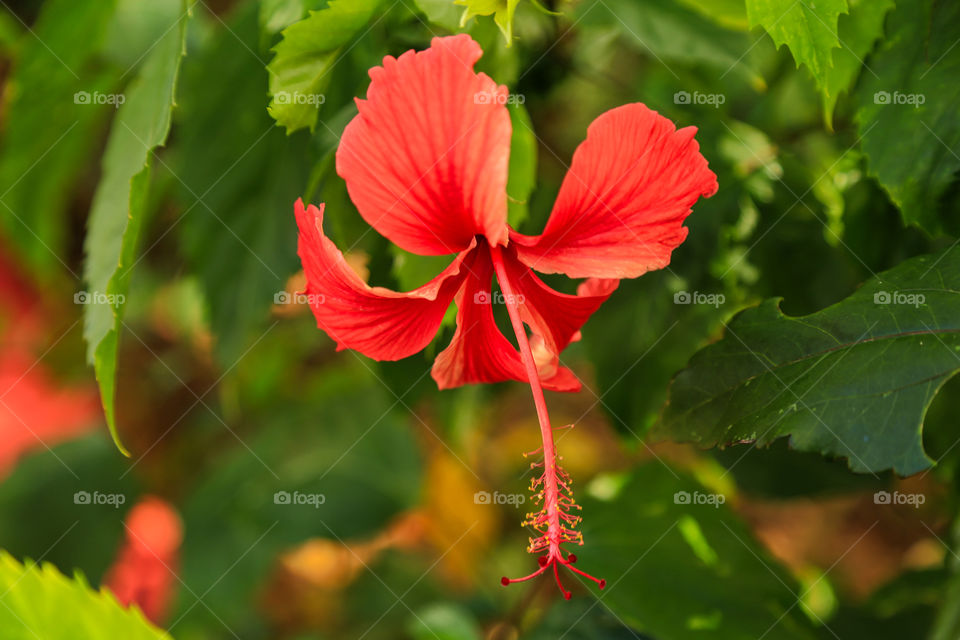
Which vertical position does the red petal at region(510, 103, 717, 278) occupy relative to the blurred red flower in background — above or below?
above

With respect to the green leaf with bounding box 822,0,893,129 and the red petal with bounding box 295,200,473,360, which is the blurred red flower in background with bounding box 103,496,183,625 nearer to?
the red petal with bounding box 295,200,473,360

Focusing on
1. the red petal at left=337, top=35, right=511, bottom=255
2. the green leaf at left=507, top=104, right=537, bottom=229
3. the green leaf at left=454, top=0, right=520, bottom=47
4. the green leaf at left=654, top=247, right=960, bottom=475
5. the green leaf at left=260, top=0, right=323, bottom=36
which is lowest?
the green leaf at left=654, top=247, right=960, bottom=475

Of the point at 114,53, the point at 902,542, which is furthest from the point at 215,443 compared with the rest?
the point at 902,542

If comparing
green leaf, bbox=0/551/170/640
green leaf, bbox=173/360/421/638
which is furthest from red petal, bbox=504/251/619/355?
green leaf, bbox=173/360/421/638

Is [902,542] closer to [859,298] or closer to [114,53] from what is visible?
[859,298]

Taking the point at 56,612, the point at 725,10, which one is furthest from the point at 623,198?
the point at 56,612

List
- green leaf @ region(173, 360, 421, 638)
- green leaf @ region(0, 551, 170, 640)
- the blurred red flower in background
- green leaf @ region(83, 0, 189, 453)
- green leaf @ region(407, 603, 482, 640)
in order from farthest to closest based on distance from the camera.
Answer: the blurred red flower in background, green leaf @ region(173, 360, 421, 638), green leaf @ region(407, 603, 482, 640), green leaf @ region(0, 551, 170, 640), green leaf @ region(83, 0, 189, 453)

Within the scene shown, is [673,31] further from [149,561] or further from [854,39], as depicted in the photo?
[149,561]
